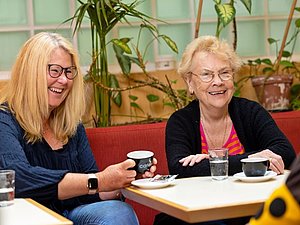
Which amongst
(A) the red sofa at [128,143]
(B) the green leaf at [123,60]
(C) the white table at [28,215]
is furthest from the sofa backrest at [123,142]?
(C) the white table at [28,215]

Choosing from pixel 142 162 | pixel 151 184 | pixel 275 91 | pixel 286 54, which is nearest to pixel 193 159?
pixel 142 162

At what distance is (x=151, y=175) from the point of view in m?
2.33

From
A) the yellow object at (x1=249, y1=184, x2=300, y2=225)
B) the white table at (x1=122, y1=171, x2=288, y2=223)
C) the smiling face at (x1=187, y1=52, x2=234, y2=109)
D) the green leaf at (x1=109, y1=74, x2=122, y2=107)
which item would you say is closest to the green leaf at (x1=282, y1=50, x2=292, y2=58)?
the green leaf at (x1=109, y1=74, x2=122, y2=107)

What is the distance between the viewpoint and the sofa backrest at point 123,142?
3033 millimetres

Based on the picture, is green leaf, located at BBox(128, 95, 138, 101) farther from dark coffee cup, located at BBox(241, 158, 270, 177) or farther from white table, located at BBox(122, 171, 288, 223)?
dark coffee cup, located at BBox(241, 158, 270, 177)

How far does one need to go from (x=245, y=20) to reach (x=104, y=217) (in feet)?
6.55

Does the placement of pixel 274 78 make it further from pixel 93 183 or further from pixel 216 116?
pixel 93 183

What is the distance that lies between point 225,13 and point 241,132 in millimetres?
839

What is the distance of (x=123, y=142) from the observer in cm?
306

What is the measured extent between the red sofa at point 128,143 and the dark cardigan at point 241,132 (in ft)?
1.13

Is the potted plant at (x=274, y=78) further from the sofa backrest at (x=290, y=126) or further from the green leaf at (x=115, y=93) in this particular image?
the green leaf at (x=115, y=93)

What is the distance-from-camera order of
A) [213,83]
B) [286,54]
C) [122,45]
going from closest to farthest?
[213,83] → [122,45] → [286,54]

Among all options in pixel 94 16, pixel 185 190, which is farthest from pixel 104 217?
pixel 94 16

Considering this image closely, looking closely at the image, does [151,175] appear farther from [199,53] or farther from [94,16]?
[94,16]
